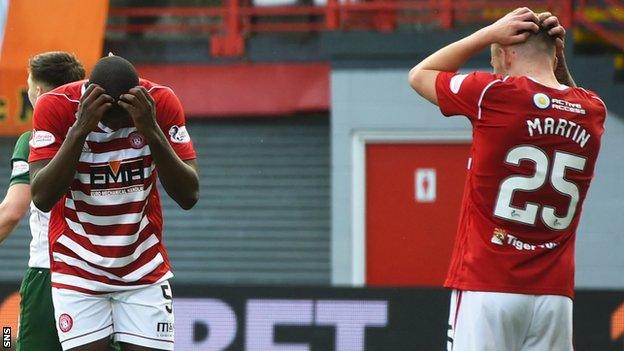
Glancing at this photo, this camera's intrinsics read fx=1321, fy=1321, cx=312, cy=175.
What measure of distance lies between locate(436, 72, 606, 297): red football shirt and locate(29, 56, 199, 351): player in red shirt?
44.7 inches

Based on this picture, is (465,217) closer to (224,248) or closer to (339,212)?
(339,212)

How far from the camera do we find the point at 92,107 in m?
5.03

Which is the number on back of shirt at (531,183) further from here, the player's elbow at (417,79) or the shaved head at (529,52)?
the player's elbow at (417,79)

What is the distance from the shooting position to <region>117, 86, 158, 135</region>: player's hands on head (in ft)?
16.5

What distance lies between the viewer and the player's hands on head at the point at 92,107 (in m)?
5.02

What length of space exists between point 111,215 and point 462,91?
4.95 ft

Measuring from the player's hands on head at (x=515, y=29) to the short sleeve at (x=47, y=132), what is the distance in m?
1.75

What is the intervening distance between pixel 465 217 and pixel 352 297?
3320 millimetres

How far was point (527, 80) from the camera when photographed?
520 centimetres

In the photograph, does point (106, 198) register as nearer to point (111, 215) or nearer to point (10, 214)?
point (111, 215)

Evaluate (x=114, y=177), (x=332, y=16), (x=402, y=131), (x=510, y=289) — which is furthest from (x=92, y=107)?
(x=332, y=16)

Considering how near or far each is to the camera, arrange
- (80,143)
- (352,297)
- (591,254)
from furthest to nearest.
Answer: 1. (591,254)
2. (352,297)
3. (80,143)

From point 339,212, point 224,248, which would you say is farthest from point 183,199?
point 224,248

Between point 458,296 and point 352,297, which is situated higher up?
point 458,296
